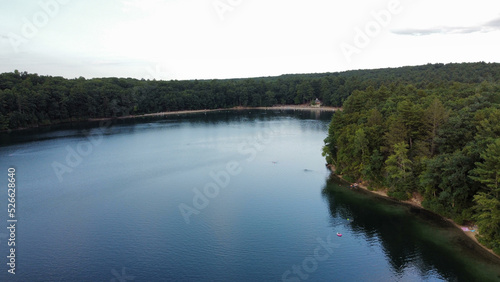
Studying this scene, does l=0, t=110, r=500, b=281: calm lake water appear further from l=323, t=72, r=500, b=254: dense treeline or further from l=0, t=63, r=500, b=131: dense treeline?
l=0, t=63, r=500, b=131: dense treeline

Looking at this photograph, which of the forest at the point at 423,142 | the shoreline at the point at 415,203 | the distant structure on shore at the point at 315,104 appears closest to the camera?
the shoreline at the point at 415,203

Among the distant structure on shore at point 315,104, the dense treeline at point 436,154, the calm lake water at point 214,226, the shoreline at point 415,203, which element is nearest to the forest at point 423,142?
the dense treeline at point 436,154

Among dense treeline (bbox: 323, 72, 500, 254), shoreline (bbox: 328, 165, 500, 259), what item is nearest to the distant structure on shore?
dense treeline (bbox: 323, 72, 500, 254)

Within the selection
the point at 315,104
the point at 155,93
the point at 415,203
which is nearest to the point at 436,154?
the point at 415,203

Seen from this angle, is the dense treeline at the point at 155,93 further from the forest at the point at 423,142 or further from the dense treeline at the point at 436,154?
the dense treeline at the point at 436,154

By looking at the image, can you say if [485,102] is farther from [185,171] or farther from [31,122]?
[31,122]

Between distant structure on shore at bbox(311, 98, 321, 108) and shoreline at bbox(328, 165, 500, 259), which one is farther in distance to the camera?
distant structure on shore at bbox(311, 98, 321, 108)
